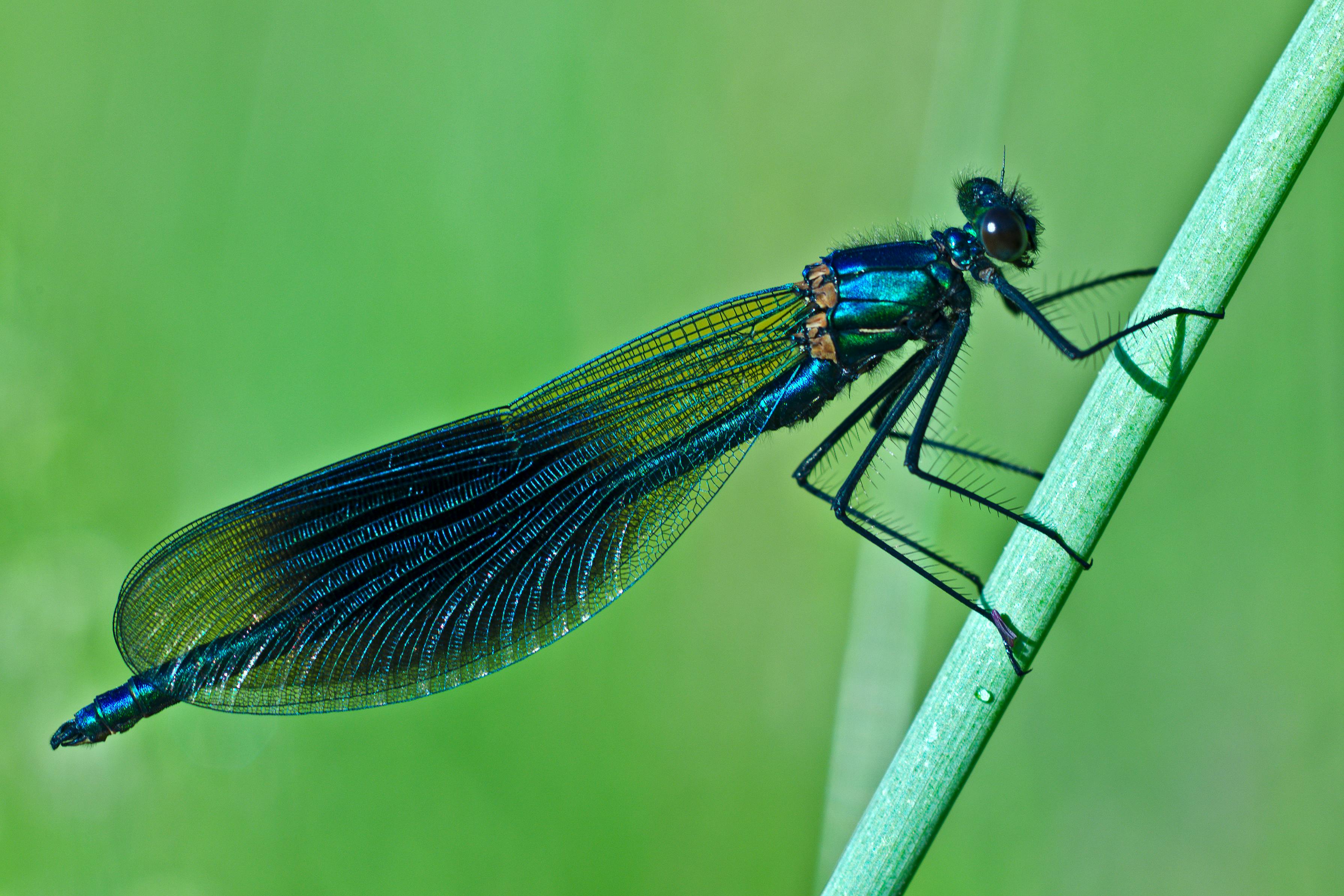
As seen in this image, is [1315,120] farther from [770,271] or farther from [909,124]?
[770,271]

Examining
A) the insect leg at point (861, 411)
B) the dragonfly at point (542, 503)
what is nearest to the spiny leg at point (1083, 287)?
the dragonfly at point (542, 503)

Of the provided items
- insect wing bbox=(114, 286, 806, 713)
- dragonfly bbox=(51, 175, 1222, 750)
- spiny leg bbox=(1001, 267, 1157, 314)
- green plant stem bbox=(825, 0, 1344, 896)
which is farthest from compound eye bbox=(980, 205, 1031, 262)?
green plant stem bbox=(825, 0, 1344, 896)

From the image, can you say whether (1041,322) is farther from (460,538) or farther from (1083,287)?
(460,538)

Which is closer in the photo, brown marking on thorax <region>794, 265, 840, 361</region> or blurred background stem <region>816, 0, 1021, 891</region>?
blurred background stem <region>816, 0, 1021, 891</region>

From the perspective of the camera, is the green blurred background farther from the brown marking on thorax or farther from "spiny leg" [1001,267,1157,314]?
the brown marking on thorax

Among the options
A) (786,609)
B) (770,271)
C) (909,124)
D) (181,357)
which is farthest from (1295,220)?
(181,357)

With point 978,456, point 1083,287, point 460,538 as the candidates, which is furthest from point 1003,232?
point 460,538
